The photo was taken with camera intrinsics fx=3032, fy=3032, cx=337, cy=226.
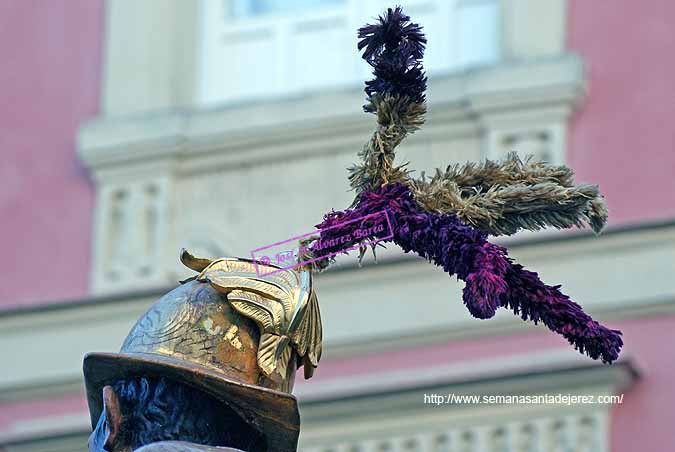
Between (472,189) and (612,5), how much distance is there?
9.29 meters

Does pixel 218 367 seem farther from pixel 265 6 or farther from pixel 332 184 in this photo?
pixel 265 6

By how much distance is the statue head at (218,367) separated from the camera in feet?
13.5

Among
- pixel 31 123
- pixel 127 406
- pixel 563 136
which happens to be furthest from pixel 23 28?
pixel 127 406

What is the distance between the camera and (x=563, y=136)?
1291 centimetres

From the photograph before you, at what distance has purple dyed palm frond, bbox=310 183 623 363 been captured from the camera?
150 inches

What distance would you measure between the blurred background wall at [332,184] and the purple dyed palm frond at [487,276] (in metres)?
8.03

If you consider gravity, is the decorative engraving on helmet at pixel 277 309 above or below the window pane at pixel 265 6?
above

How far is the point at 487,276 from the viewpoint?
3.82 m

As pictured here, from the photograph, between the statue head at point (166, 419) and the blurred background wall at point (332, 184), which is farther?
the blurred background wall at point (332, 184)

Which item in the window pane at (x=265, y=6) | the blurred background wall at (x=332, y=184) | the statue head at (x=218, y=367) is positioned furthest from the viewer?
the window pane at (x=265, y=6)

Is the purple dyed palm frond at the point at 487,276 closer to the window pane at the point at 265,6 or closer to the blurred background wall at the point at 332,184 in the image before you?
the blurred background wall at the point at 332,184

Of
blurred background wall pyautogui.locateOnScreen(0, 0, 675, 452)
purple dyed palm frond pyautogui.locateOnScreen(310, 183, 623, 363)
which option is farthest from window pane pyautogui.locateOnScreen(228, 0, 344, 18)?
purple dyed palm frond pyautogui.locateOnScreen(310, 183, 623, 363)

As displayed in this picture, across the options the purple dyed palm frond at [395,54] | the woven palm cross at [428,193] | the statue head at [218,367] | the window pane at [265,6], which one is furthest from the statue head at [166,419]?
the window pane at [265,6]

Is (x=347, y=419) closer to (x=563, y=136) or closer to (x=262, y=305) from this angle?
(x=563, y=136)
